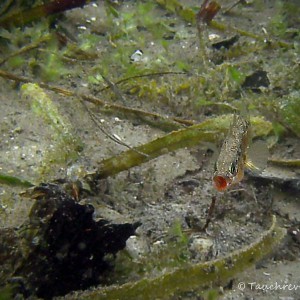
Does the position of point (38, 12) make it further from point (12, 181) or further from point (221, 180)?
point (221, 180)

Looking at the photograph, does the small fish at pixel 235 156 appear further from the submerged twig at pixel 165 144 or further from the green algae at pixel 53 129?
the green algae at pixel 53 129

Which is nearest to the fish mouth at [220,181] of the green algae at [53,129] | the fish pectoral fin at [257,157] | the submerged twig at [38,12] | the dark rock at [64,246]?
the fish pectoral fin at [257,157]

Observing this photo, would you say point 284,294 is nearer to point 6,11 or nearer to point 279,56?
point 279,56

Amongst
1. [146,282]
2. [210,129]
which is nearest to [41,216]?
[146,282]

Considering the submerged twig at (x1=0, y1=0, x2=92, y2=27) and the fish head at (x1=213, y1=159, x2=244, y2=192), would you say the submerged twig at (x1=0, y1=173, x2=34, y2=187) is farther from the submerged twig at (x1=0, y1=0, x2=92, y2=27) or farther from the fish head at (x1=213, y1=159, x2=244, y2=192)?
the submerged twig at (x1=0, y1=0, x2=92, y2=27)

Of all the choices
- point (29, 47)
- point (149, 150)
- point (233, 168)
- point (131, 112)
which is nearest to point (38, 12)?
point (29, 47)

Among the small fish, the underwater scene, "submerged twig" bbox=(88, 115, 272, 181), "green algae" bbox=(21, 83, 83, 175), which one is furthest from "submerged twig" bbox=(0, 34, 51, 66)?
the small fish

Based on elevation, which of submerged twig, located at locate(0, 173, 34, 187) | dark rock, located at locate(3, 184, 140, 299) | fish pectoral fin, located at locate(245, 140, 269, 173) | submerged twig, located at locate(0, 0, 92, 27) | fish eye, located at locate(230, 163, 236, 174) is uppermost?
fish eye, located at locate(230, 163, 236, 174)
